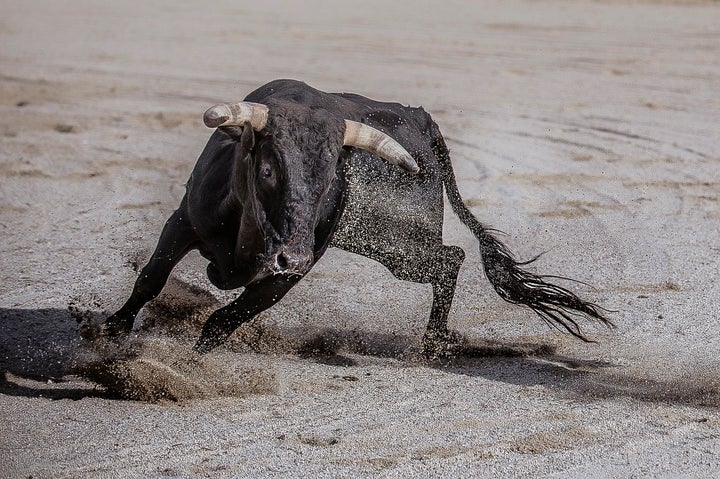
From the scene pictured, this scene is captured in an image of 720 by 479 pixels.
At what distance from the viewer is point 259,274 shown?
444cm

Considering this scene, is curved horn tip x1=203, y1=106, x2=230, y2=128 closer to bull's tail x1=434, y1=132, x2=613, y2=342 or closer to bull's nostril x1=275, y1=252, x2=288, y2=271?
bull's nostril x1=275, y1=252, x2=288, y2=271

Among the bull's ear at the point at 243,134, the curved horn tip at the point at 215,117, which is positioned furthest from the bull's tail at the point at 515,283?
the curved horn tip at the point at 215,117

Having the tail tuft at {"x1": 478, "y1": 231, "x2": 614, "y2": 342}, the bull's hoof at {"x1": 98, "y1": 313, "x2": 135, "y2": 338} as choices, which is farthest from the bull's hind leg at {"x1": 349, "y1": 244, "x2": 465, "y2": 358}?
the bull's hoof at {"x1": 98, "y1": 313, "x2": 135, "y2": 338}

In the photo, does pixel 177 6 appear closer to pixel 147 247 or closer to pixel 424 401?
pixel 147 247

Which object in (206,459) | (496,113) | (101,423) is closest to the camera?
(206,459)

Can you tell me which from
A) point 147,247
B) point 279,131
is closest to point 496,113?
point 147,247

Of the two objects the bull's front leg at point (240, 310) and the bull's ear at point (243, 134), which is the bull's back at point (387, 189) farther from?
the bull's ear at point (243, 134)

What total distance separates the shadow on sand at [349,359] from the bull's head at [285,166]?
1129 mm

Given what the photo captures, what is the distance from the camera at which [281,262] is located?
166 inches

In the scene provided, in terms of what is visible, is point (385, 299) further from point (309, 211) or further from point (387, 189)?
point (309, 211)

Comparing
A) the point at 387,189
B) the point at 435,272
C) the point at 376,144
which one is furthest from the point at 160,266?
the point at 435,272

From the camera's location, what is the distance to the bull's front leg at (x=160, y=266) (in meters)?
5.25

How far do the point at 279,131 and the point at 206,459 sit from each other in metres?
1.37

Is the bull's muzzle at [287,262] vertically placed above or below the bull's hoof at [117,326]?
above
